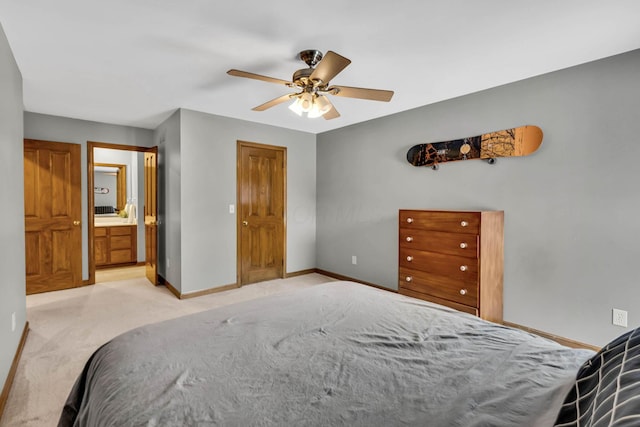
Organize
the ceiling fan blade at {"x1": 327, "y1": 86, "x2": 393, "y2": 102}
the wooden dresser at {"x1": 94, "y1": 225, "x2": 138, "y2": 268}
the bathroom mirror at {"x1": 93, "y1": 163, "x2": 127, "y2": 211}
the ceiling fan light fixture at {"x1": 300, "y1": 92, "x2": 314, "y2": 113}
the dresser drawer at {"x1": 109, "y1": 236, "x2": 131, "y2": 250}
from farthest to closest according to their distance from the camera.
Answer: the bathroom mirror at {"x1": 93, "y1": 163, "x2": 127, "y2": 211} < the dresser drawer at {"x1": 109, "y1": 236, "x2": 131, "y2": 250} < the wooden dresser at {"x1": 94, "y1": 225, "x2": 138, "y2": 268} < the ceiling fan light fixture at {"x1": 300, "y1": 92, "x2": 314, "y2": 113} < the ceiling fan blade at {"x1": 327, "y1": 86, "x2": 393, "y2": 102}

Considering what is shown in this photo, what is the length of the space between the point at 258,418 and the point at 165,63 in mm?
2812

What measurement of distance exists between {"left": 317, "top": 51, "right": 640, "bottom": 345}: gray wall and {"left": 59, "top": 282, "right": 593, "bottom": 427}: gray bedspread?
5.80 ft

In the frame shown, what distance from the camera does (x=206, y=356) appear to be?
1.21 m

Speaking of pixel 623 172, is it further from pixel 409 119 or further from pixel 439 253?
pixel 409 119

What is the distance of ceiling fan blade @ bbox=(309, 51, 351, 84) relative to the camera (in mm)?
1903

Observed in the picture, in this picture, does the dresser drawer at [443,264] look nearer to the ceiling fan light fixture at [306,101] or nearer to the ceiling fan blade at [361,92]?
the ceiling fan blade at [361,92]

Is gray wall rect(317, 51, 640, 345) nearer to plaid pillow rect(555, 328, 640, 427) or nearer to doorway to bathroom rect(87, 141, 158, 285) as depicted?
plaid pillow rect(555, 328, 640, 427)

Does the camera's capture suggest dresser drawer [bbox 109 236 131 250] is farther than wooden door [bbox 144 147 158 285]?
Yes

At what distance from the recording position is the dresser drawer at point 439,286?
2.91 m

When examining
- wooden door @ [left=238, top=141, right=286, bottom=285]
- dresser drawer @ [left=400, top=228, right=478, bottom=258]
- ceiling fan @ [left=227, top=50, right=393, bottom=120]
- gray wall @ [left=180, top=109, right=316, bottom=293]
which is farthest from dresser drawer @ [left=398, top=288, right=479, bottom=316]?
gray wall @ [left=180, top=109, right=316, bottom=293]

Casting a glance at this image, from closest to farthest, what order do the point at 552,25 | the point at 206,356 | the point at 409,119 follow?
the point at 206,356 < the point at 552,25 < the point at 409,119

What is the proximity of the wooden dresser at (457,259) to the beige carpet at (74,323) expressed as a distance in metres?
2.04

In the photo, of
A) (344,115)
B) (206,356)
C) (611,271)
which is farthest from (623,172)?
(206,356)

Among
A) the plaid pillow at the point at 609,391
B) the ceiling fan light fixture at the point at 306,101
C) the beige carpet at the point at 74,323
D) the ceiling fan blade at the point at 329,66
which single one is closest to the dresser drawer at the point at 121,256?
the beige carpet at the point at 74,323
